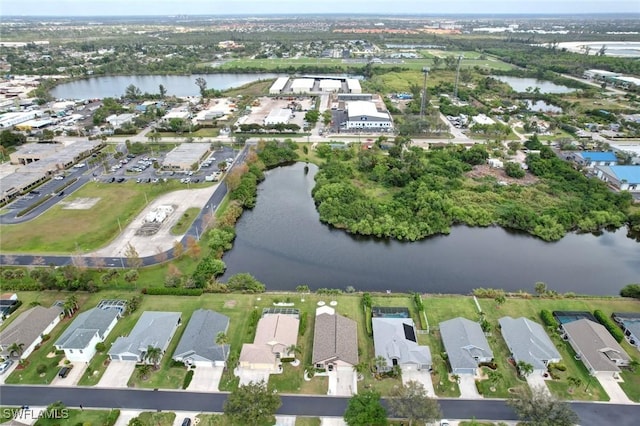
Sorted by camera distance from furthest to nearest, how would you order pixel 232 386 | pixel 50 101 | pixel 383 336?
pixel 50 101 → pixel 383 336 → pixel 232 386

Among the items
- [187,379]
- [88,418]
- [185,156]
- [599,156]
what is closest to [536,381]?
[187,379]

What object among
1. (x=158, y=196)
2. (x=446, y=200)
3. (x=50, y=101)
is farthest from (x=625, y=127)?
(x=50, y=101)

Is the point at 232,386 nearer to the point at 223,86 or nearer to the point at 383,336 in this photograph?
the point at 383,336

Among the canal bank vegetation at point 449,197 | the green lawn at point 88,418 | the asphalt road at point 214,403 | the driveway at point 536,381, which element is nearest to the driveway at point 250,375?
the asphalt road at point 214,403

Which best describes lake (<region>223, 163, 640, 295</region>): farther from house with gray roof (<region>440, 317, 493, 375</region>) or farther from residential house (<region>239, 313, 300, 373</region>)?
house with gray roof (<region>440, 317, 493, 375</region>)

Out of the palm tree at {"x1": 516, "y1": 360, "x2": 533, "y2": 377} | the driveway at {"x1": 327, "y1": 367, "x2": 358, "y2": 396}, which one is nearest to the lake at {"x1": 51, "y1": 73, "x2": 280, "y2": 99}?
the driveway at {"x1": 327, "y1": 367, "x2": 358, "y2": 396}

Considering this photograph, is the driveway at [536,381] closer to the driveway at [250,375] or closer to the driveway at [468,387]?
the driveway at [468,387]
